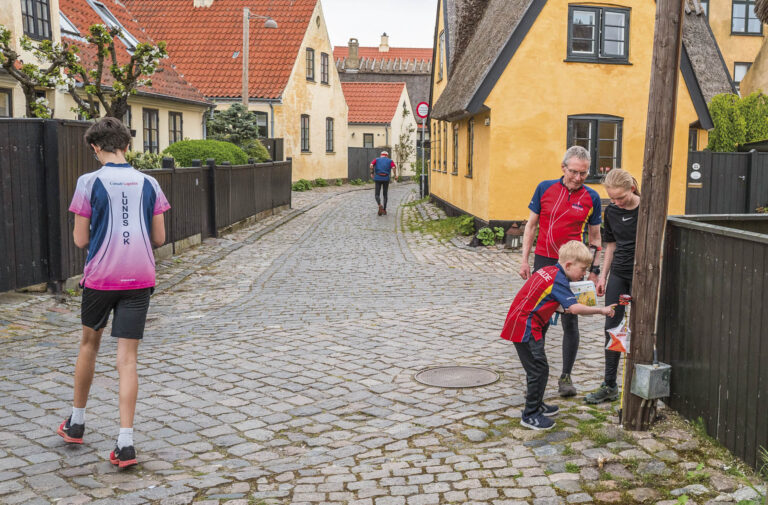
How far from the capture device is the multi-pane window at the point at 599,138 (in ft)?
54.1

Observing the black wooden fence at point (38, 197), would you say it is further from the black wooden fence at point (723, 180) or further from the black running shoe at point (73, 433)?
the black wooden fence at point (723, 180)

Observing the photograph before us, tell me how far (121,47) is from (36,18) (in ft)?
20.9

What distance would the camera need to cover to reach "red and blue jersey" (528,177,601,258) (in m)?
5.92

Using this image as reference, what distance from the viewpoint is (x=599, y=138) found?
54.5 feet

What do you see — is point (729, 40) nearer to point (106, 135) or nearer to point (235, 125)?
point (235, 125)

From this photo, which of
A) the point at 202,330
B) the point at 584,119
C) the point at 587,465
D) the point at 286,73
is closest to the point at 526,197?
the point at 584,119

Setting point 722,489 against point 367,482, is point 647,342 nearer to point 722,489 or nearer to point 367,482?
point 722,489

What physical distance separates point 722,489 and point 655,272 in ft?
4.73

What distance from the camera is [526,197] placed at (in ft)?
54.1

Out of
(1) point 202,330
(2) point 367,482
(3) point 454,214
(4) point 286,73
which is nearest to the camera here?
(2) point 367,482

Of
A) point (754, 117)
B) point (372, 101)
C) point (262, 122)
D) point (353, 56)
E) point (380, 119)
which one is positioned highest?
point (353, 56)

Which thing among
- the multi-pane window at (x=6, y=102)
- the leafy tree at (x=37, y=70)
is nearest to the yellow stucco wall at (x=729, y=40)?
the leafy tree at (x=37, y=70)

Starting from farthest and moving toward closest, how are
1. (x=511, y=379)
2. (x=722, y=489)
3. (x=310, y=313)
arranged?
(x=310, y=313) < (x=511, y=379) < (x=722, y=489)

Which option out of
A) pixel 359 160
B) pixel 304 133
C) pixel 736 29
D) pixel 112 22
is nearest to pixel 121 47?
pixel 112 22
